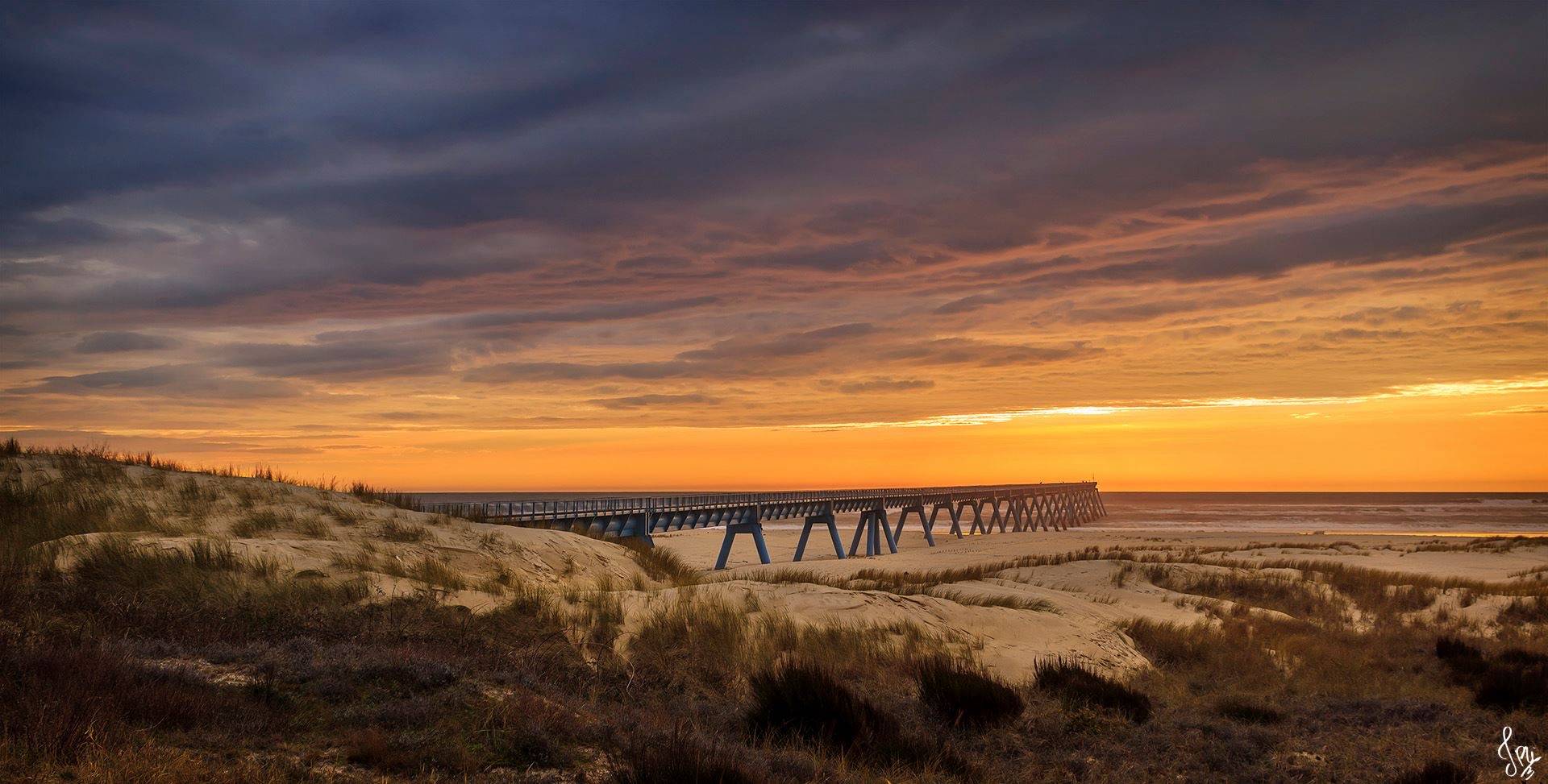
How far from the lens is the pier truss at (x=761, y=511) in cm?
3662

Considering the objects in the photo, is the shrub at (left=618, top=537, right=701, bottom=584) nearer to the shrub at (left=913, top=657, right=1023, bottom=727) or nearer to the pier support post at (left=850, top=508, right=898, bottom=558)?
the shrub at (left=913, top=657, right=1023, bottom=727)

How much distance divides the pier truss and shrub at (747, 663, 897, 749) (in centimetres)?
1784

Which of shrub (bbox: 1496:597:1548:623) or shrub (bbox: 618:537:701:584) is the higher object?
shrub (bbox: 618:537:701:584)

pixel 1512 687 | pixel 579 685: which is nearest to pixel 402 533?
pixel 579 685

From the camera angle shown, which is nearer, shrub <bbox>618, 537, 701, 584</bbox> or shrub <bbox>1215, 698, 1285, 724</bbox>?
shrub <bbox>1215, 698, 1285, 724</bbox>

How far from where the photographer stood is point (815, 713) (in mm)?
9195

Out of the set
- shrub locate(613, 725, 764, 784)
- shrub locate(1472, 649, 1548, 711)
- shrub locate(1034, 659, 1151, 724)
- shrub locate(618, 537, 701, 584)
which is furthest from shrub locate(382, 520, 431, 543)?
shrub locate(1472, 649, 1548, 711)

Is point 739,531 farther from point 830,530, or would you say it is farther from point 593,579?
point 593,579

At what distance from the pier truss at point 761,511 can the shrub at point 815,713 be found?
1784 centimetres

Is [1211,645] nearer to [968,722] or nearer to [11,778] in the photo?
[968,722]

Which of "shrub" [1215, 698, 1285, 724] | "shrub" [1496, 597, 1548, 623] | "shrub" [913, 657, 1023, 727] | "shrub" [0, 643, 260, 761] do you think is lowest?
"shrub" [1496, 597, 1548, 623]

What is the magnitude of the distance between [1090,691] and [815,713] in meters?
4.26

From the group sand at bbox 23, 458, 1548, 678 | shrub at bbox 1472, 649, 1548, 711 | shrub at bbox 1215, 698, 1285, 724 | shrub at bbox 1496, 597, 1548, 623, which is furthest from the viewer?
shrub at bbox 1496, 597, 1548, 623

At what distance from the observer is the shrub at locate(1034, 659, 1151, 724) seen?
10977 millimetres
